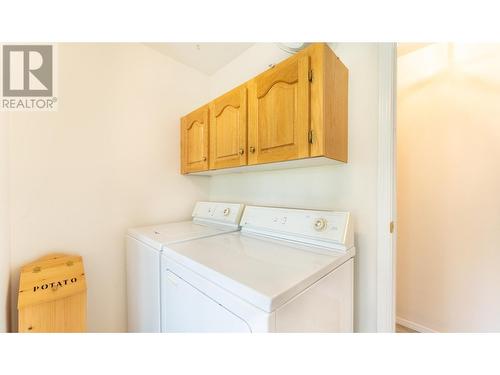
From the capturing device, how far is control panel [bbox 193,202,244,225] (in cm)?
150

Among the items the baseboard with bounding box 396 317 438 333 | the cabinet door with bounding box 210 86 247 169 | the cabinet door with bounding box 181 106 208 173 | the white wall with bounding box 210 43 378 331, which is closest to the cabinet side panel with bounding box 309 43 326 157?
the white wall with bounding box 210 43 378 331

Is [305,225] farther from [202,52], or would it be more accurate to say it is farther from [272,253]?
[202,52]

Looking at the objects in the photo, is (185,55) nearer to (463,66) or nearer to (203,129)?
(203,129)

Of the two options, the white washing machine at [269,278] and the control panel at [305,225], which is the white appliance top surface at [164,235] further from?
the control panel at [305,225]

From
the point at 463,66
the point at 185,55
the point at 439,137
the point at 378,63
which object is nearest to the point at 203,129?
the point at 185,55

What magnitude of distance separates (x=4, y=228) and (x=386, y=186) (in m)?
1.99

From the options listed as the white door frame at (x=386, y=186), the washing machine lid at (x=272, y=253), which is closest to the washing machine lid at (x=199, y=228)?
the washing machine lid at (x=272, y=253)

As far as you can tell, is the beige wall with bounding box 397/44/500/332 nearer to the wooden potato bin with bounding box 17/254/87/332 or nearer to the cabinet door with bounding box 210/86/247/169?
the cabinet door with bounding box 210/86/247/169

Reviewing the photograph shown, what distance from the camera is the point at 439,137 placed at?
64.2 inches

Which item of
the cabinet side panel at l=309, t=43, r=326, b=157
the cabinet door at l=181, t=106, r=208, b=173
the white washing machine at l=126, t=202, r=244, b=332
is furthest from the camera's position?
the cabinet door at l=181, t=106, r=208, b=173

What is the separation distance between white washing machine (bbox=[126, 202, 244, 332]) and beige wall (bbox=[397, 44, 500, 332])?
5.19 ft

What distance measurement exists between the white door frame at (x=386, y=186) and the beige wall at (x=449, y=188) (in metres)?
1.00

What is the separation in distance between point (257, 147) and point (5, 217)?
141cm

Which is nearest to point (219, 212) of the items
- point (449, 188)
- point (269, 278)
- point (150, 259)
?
point (150, 259)
